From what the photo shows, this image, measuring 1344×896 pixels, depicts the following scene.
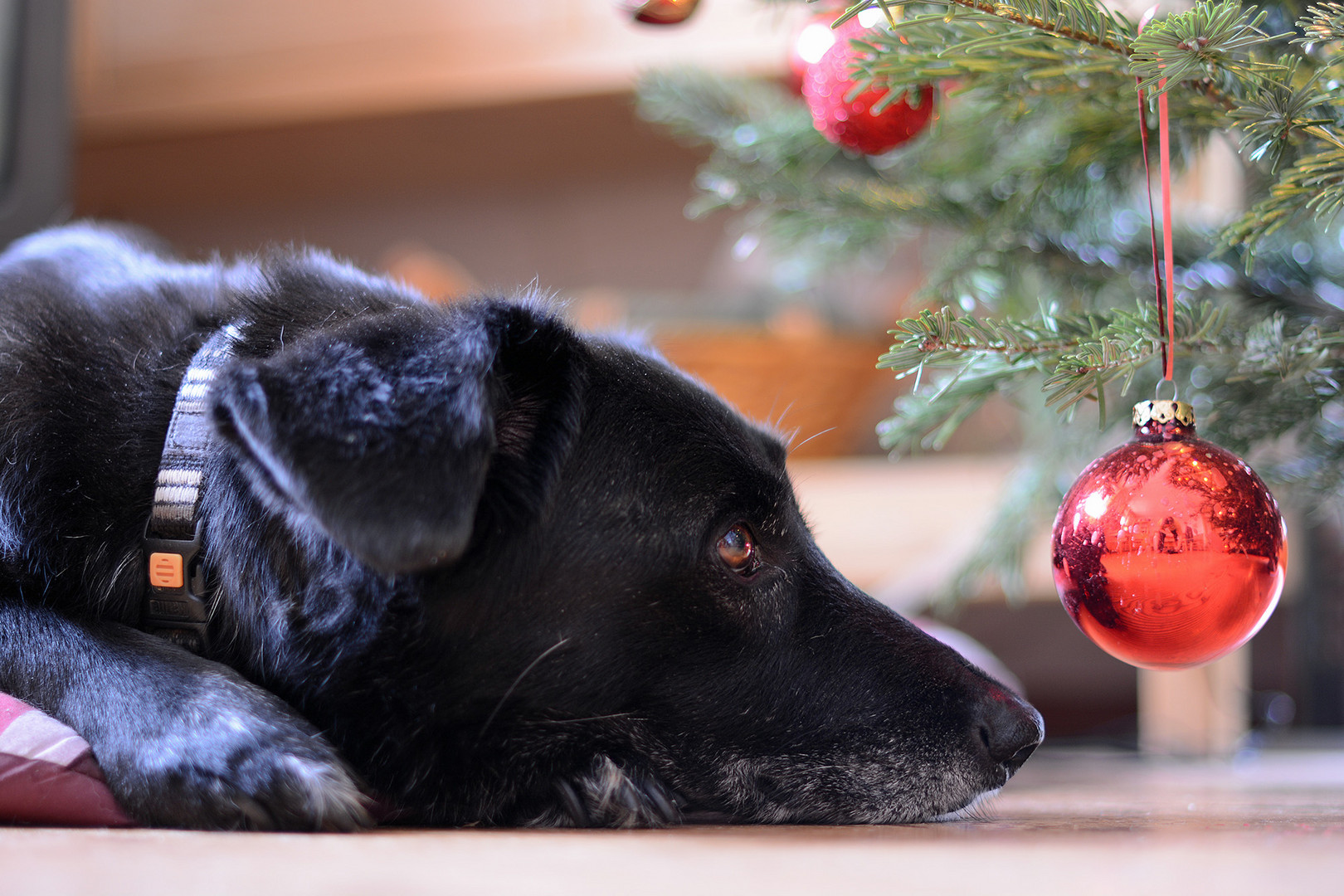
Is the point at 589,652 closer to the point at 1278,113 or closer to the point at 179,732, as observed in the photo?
the point at 179,732

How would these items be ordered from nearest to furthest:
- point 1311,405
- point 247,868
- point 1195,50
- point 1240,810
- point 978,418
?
1. point 247,868
2. point 1195,50
3. point 1240,810
4. point 1311,405
5. point 978,418

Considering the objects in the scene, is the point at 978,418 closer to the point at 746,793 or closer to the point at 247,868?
the point at 746,793

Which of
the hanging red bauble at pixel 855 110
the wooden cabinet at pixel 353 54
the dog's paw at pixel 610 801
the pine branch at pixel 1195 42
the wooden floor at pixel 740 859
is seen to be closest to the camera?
the wooden floor at pixel 740 859

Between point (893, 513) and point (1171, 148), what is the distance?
1.19m

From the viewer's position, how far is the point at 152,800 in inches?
27.2

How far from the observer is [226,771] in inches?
26.7

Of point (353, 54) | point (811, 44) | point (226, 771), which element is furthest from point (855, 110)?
point (353, 54)

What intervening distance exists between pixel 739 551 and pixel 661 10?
0.51 meters

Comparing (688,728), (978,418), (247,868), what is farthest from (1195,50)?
(978,418)

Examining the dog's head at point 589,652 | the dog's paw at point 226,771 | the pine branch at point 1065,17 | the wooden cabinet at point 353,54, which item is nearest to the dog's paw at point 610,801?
the dog's head at point 589,652

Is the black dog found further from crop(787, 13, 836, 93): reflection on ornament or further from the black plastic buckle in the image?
crop(787, 13, 836, 93): reflection on ornament

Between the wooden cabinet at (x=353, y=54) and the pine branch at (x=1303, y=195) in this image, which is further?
the wooden cabinet at (x=353, y=54)

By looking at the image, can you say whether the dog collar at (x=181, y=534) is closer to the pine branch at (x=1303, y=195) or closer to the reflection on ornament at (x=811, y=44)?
the reflection on ornament at (x=811, y=44)

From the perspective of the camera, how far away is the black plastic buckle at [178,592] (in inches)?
32.8
